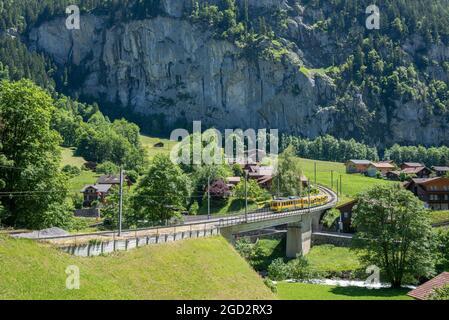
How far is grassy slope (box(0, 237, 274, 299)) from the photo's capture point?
25.7 metres

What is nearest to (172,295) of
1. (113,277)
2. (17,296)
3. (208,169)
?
(113,277)

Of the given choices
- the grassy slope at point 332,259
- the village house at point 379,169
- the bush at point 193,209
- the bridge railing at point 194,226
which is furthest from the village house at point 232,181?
the village house at point 379,169

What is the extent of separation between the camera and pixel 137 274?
3259 cm

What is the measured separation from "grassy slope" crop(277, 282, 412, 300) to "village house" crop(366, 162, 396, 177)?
104 metres

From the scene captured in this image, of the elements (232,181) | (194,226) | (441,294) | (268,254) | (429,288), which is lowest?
(268,254)

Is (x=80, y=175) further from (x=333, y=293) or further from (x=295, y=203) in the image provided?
(x=333, y=293)

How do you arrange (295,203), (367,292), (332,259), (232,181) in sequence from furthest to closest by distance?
(232,181), (295,203), (332,259), (367,292)

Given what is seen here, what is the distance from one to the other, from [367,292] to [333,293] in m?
3.56

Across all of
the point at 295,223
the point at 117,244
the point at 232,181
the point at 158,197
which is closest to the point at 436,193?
the point at 295,223

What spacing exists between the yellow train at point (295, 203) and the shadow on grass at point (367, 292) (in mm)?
25282

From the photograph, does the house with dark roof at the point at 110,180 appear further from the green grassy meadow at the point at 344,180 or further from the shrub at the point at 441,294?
the shrub at the point at 441,294

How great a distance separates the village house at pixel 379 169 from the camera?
15650 centimetres
